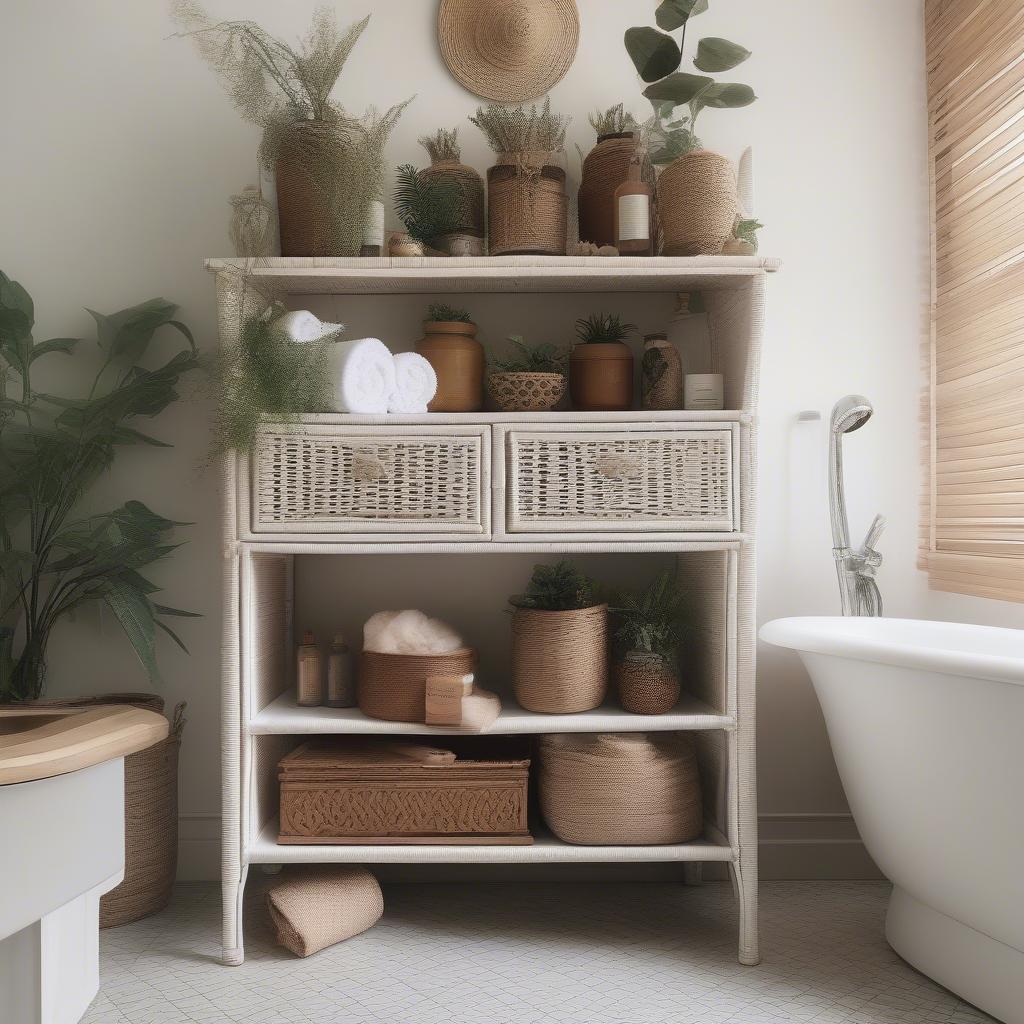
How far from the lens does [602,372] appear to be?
2039 millimetres

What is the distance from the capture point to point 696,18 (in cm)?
228

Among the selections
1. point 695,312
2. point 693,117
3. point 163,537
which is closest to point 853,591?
point 695,312

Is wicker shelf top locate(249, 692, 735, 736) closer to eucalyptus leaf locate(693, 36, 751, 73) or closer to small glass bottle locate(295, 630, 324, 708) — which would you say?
small glass bottle locate(295, 630, 324, 708)

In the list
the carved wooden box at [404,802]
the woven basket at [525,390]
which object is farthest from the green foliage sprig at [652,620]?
the woven basket at [525,390]

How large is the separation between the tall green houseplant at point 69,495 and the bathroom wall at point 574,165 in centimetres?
12

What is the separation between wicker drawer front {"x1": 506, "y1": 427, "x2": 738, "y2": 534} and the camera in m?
1.85

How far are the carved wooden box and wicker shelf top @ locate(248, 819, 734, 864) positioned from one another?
0.08ft

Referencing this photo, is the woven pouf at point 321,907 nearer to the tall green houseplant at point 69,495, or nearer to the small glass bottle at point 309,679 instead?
the small glass bottle at point 309,679

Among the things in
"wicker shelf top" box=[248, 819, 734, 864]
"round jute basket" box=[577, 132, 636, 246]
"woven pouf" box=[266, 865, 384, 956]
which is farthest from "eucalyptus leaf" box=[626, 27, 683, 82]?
"woven pouf" box=[266, 865, 384, 956]

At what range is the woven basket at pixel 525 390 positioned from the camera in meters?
1.94

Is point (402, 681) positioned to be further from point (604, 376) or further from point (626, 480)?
point (604, 376)

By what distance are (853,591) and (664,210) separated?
3.17 ft

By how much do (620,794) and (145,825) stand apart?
104 cm

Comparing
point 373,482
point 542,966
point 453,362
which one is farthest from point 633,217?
point 542,966
